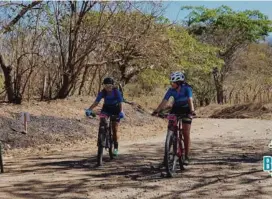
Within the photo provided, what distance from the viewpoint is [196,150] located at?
11484 millimetres

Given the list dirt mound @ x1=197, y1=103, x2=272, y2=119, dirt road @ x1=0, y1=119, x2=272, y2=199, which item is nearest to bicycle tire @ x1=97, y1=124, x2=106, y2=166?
dirt road @ x1=0, y1=119, x2=272, y2=199

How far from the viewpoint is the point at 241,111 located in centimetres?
2598

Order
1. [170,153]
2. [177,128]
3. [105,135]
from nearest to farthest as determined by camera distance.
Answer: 1. [170,153]
2. [177,128]
3. [105,135]

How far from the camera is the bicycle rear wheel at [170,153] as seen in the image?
7848mm

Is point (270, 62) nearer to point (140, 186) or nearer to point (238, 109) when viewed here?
point (238, 109)

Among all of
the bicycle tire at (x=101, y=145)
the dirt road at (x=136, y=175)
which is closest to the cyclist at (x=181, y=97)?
the dirt road at (x=136, y=175)

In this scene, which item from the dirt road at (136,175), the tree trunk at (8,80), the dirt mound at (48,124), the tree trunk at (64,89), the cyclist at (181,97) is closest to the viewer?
the dirt road at (136,175)

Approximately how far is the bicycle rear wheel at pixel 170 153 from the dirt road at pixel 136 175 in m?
0.17

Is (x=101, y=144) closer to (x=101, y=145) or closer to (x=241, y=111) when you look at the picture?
(x=101, y=145)

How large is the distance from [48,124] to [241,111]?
1413cm

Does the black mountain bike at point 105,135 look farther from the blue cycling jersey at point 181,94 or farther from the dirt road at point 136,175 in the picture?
the blue cycling jersey at point 181,94

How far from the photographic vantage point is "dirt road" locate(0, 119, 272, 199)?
7059 millimetres

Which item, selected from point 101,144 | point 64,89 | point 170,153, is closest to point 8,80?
point 64,89

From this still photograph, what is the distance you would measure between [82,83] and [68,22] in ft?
11.8
